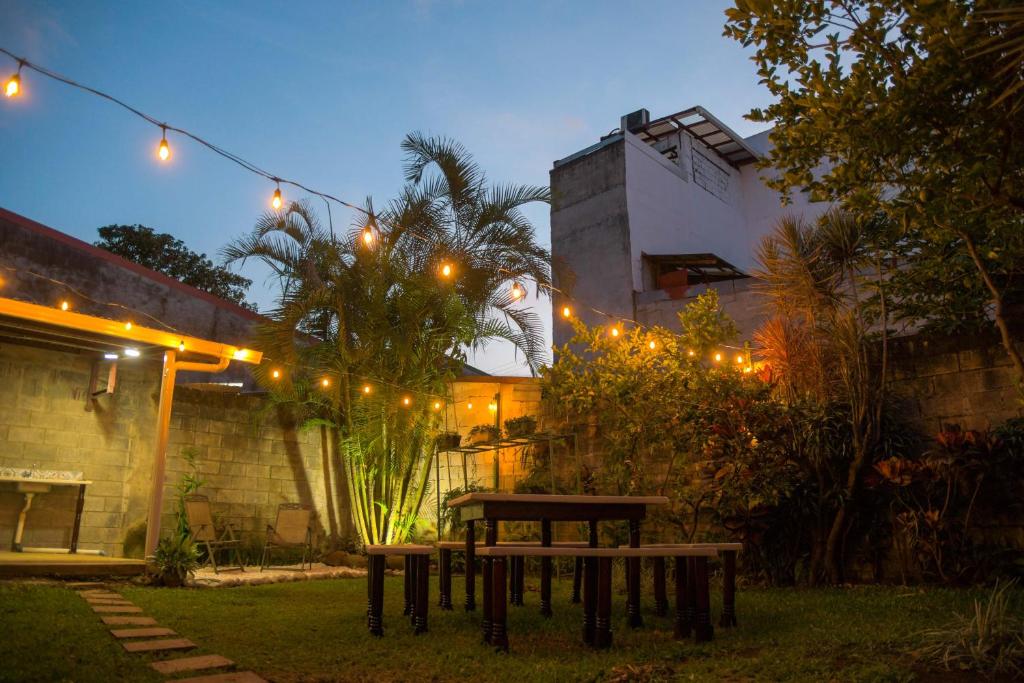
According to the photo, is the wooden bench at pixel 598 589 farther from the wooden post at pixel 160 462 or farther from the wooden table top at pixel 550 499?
the wooden post at pixel 160 462

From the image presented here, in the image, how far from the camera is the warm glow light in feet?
15.1

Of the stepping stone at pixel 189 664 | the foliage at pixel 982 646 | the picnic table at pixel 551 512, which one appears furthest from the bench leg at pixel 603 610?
the stepping stone at pixel 189 664

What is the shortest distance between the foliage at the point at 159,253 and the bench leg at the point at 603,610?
15441 millimetres

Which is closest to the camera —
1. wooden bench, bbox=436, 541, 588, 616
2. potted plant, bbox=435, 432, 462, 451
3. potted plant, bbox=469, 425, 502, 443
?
wooden bench, bbox=436, 541, 588, 616

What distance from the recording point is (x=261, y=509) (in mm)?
9766

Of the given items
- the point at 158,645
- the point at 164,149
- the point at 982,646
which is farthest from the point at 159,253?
the point at 982,646

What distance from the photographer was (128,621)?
4.29m

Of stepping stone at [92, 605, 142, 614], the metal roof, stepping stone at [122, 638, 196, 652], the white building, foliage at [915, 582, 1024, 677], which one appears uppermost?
the metal roof

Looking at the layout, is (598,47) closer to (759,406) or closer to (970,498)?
(759,406)

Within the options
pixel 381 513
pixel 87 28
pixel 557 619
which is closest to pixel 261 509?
pixel 381 513

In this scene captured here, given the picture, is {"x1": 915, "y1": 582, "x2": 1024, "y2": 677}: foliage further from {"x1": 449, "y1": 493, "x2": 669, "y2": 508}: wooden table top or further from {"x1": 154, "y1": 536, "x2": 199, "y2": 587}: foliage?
{"x1": 154, "y1": 536, "x2": 199, "y2": 587}: foliage

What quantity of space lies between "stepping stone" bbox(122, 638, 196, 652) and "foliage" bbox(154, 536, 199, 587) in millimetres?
3219

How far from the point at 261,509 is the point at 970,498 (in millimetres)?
8133

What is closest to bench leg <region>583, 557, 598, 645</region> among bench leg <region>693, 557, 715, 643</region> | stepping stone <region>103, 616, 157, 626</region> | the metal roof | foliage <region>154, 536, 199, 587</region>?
bench leg <region>693, 557, 715, 643</region>
